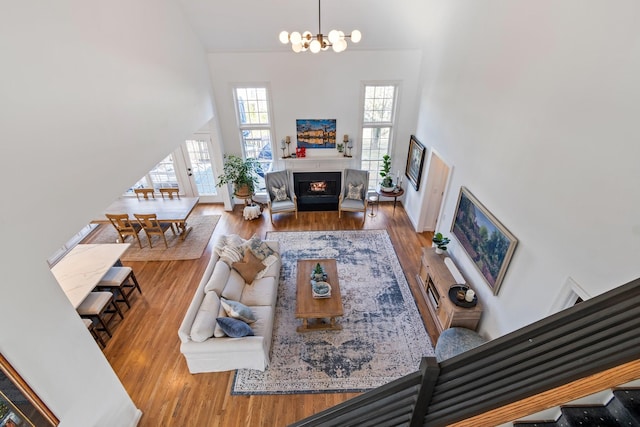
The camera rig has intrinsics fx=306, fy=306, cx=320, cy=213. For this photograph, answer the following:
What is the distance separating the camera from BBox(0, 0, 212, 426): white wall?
2029mm

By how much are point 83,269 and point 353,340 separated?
13.0ft

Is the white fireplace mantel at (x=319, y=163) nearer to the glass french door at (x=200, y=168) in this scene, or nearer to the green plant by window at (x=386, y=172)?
the green plant by window at (x=386, y=172)

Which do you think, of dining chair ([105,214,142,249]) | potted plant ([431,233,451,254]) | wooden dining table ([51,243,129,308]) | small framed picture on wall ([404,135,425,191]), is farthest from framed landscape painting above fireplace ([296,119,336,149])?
wooden dining table ([51,243,129,308])

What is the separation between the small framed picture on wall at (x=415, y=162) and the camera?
6.20 m

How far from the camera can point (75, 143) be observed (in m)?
2.55

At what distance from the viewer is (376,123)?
7.00m

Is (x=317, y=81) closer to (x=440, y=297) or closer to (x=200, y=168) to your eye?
(x=200, y=168)

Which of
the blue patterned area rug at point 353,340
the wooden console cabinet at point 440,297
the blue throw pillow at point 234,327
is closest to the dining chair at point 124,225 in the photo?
the blue patterned area rug at point 353,340

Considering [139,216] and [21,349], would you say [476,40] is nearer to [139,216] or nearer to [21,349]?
[21,349]

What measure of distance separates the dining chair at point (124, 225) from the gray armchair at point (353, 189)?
425cm

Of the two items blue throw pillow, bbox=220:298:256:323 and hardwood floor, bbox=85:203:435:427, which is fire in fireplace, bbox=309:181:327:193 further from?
blue throw pillow, bbox=220:298:256:323

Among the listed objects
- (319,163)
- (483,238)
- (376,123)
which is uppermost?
(376,123)

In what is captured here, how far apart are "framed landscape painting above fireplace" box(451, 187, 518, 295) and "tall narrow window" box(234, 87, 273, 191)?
447 centimetres

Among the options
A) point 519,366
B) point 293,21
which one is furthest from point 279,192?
point 519,366
